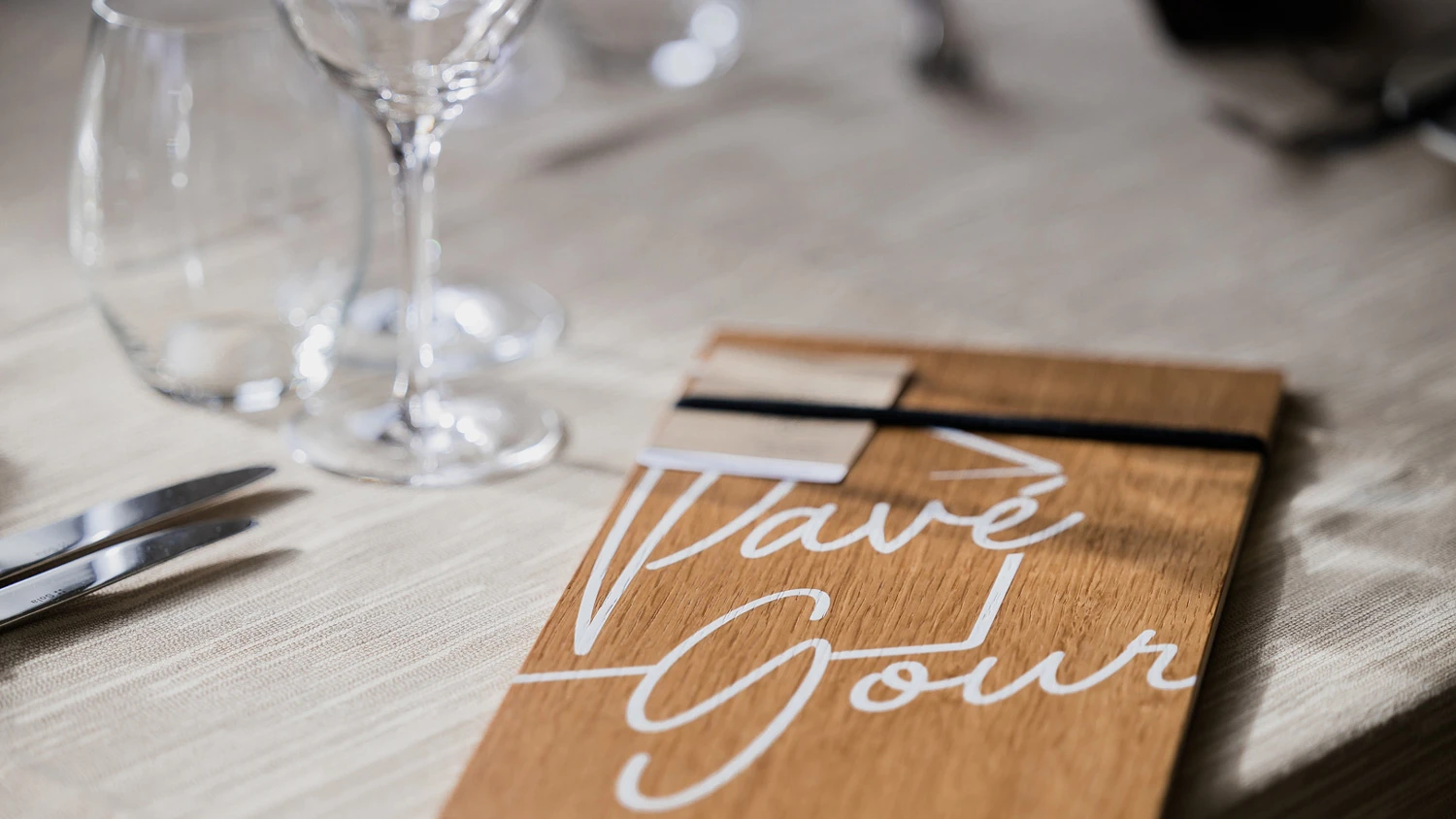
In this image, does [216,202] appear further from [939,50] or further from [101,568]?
[939,50]

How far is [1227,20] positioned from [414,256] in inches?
26.1

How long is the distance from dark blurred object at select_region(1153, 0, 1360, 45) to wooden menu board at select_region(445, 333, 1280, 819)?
1.57ft

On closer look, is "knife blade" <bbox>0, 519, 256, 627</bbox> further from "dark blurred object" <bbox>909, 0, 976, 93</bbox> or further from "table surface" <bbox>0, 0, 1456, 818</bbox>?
"dark blurred object" <bbox>909, 0, 976, 93</bbox>

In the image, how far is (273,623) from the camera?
1.46 ft

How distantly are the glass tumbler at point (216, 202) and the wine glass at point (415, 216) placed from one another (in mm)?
36

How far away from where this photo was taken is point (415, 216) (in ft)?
1.69

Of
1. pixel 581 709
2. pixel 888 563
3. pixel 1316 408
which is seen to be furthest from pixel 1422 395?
pixel 581 709

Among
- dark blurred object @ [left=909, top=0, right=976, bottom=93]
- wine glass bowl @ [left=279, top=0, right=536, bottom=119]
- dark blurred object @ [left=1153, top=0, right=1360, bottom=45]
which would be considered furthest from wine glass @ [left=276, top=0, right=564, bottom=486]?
dark blurred object @ [left=1153, top=0, right=1360, bottom=45]

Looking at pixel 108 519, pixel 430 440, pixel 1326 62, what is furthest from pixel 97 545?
pixel 1326 62

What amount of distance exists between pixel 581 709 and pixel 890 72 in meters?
0.64

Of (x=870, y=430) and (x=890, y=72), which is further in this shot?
(x=890, y=72)

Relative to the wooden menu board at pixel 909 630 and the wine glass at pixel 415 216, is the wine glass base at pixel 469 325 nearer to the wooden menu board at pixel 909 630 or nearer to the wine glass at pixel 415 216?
the wine glass at pixel 415 216

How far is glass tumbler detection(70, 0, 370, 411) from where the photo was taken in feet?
1.73

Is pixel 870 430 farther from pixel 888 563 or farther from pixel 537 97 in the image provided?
pixel 537 97
